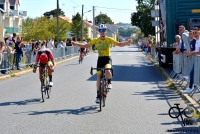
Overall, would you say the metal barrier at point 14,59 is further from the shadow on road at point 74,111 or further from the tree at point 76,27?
the tree at point 76,27

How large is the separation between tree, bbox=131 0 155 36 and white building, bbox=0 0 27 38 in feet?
69.1

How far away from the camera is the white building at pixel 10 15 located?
8131 centimetres

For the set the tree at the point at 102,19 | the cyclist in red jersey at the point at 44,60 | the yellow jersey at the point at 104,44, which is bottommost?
the cyclist in red jersey at the point at 44,60

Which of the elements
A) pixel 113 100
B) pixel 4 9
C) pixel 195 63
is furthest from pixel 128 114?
pixel 4 9

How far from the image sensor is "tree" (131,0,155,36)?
85250mm

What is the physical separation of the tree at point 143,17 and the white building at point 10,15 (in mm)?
21068

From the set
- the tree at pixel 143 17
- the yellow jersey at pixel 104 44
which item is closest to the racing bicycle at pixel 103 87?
the yellow jersey at pixel 104 44

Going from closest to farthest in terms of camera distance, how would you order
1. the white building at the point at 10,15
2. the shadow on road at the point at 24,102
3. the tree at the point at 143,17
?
the shadow on road at the point at 24,102
the white building at the point at 10,15
the tree at the point at 143,17

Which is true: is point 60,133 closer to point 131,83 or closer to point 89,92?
point 89,92

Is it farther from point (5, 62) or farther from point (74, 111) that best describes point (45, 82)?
point (5, 62)

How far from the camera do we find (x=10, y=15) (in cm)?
8494

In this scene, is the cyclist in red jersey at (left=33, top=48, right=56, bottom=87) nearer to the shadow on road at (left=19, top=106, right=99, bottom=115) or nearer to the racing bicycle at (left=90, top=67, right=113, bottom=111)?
the racing bicycle at (left=90, top=67, right=113, bottom=111)

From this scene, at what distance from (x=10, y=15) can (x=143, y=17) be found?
23661mm

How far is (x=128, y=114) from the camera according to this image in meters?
10.6
